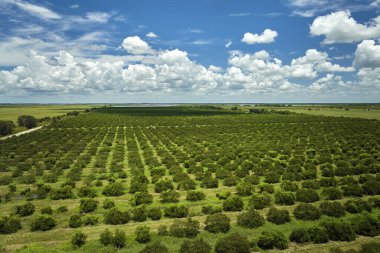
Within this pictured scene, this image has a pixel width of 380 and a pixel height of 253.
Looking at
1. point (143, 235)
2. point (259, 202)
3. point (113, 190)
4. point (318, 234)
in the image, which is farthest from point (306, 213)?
point (113, 190)

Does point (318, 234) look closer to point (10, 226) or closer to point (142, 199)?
point (142, 199)

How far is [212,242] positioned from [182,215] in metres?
4.08

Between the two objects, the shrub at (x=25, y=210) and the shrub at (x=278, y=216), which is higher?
the shrub at (x=278, y=216)

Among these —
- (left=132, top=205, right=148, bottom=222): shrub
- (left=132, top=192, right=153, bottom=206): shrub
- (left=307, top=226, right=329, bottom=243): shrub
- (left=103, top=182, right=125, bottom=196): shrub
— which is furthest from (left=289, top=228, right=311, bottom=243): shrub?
(left=103, top=182, right=125, bottom=196): shrub

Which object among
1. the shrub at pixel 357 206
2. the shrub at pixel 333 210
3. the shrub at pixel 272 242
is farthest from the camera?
the shrub at pixel 357 206

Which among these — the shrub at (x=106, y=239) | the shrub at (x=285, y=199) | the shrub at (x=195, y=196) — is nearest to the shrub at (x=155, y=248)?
the shrub at (x=106, y=239)

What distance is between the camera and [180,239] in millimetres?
15820

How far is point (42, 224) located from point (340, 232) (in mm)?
17447

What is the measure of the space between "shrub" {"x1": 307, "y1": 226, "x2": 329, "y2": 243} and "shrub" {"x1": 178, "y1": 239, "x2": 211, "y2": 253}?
589cm

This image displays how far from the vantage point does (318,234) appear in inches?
615

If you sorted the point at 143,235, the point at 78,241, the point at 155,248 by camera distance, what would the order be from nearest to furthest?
the point at 155,248, the point at 78,241, the point at 143,235

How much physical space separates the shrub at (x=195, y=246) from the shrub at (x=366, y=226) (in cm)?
896

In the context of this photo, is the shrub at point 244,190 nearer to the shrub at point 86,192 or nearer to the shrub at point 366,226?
the shrub at point 366,226

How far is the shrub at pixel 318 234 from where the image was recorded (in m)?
15.5
